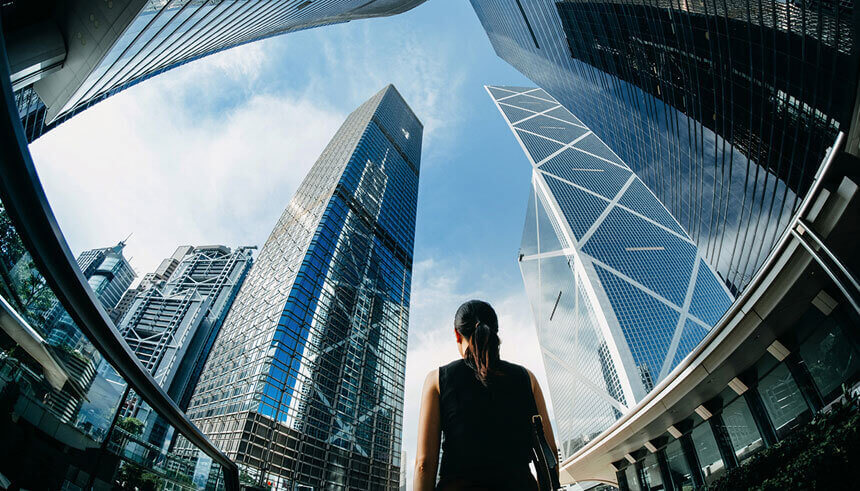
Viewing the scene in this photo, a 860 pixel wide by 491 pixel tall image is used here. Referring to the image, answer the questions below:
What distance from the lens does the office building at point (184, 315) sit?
70688 millimetres

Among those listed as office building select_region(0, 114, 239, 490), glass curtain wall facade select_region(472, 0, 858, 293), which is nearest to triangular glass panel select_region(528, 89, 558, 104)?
glass curtain wall facade select_region(472, 0, 858, 293)

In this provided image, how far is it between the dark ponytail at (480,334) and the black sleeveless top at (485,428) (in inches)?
2.3

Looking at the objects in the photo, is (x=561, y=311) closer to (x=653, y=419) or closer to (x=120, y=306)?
(x=653, y=419)

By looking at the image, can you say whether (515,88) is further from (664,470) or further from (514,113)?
(664,470)

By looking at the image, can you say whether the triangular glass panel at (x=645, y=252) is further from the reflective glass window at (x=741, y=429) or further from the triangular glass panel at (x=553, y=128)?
the reflective glass window at (x=741, y=429)

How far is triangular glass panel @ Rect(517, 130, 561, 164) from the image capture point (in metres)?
100

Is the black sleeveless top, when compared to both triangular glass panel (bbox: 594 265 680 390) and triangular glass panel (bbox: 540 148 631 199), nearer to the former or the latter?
triangular glass panel (bbox: 594 265 680 390)

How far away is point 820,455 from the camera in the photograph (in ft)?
14.9

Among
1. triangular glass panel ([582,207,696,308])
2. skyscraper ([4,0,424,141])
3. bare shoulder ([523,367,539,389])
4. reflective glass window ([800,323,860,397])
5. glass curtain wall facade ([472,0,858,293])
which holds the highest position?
triangular glass panel ([582,207,696,308])

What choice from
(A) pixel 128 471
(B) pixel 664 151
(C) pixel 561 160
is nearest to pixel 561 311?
(C) pixel 561 160

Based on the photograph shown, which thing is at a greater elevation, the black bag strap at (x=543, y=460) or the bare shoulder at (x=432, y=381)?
the bare shoulder at (x=432, y=381)

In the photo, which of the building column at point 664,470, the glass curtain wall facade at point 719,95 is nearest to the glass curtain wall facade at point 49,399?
the glass curtain wall facade at point 719,95

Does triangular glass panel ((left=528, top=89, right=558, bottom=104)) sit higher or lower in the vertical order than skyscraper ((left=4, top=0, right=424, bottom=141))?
higher

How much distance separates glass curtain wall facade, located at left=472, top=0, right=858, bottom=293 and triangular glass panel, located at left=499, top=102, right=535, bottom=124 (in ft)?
236
